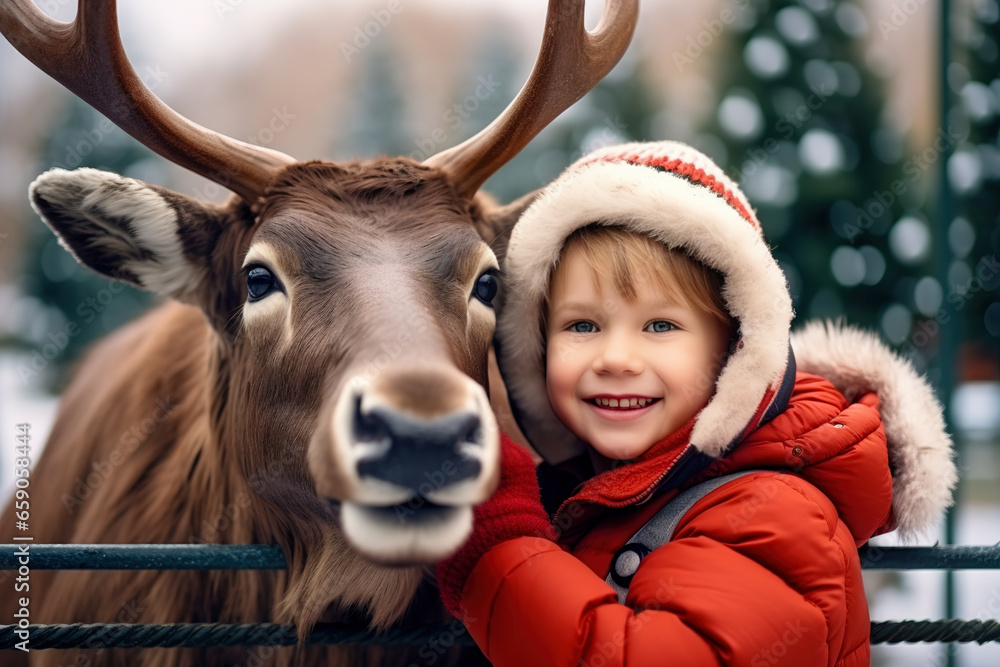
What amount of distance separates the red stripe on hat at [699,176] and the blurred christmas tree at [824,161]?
8049 millimetres

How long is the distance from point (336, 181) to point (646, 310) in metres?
1.18

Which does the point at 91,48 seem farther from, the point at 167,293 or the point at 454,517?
the point at 454,517

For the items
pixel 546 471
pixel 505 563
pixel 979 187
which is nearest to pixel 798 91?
pixel 979 187

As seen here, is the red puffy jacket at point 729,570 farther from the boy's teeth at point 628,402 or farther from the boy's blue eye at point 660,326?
the boy's blue eye at point 660,326

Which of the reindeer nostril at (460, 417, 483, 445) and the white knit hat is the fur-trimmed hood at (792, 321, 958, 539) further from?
the reindeer nostril at (460, 417, 483, 445)

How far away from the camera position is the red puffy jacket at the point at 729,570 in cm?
173

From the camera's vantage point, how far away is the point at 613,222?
228 cm

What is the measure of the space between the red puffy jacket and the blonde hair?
38 centimetres

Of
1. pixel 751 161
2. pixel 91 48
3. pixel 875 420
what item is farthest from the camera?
pixel 751 161

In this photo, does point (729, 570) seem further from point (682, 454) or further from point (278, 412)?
point (278, 412)

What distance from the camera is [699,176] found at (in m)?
Result: 2.30

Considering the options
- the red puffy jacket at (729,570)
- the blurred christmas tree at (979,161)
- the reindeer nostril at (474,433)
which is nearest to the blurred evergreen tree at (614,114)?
the blurred christmas tree at (979,161)

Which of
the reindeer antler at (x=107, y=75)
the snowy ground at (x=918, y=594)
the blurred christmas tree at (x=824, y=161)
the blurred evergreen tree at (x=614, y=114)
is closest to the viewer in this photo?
the reindeer antler at (x=107, y=75)

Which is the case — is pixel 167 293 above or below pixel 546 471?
above
